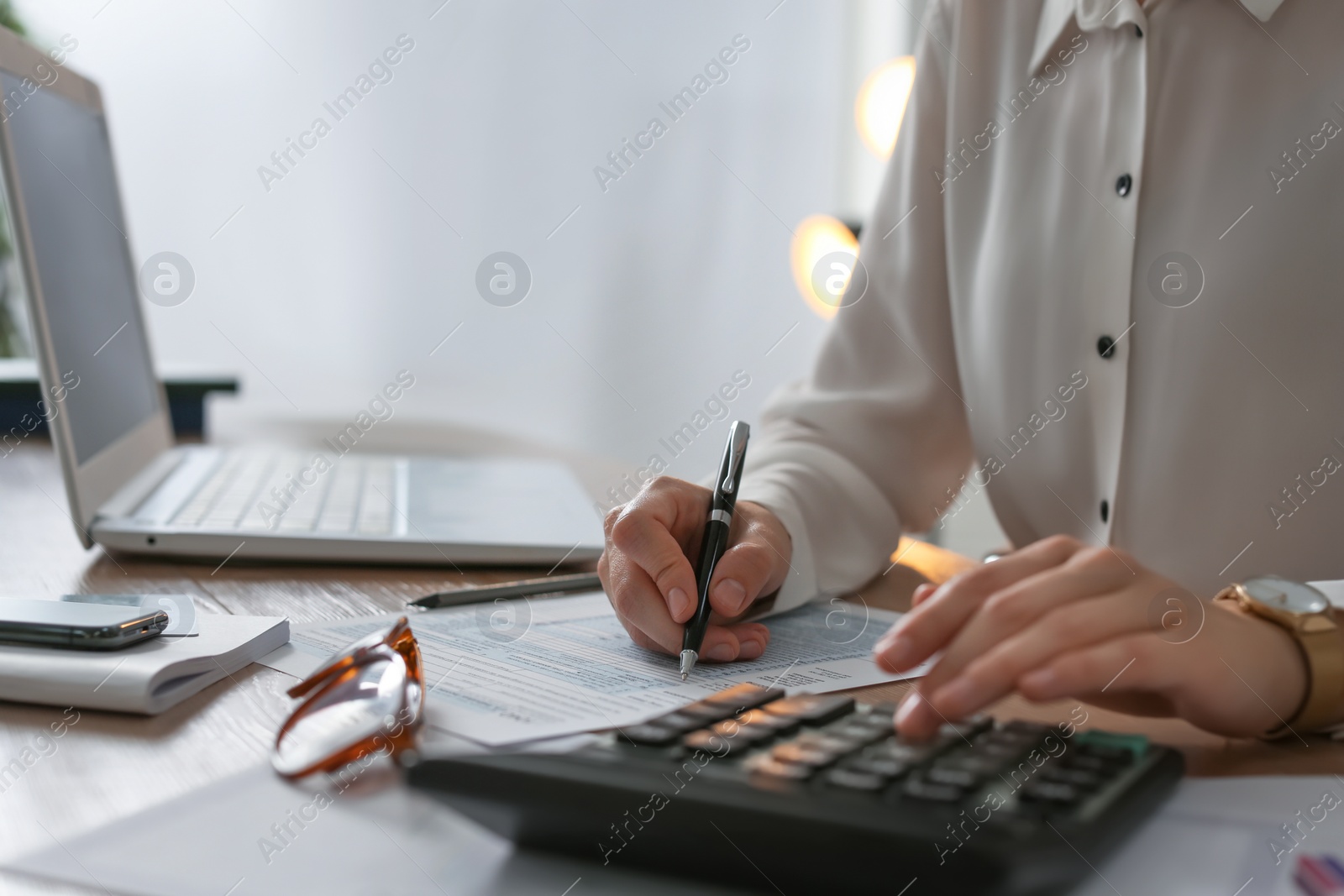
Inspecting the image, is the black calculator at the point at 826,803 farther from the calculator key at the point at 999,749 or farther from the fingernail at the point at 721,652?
the fingernail at the point at 721,652

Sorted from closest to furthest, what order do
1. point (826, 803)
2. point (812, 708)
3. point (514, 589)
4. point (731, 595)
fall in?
1. point (826, 803)
2. point (812, 708)
3. point (731, 595)
4. point (514, 589)

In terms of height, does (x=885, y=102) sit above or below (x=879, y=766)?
Result: above

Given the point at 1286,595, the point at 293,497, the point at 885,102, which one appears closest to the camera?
the point at 1286,595

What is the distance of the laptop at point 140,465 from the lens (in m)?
0.88

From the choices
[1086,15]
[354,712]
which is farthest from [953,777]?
[1086,15]

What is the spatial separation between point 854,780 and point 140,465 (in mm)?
1015

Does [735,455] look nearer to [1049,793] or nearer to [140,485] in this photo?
[1049,793]

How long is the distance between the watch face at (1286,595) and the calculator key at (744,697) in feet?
0.90

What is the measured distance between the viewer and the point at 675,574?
654 millimetres

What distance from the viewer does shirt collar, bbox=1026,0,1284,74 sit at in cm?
84

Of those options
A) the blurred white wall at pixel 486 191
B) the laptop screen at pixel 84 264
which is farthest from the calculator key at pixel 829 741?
the blurred white wall at pixel 486 191

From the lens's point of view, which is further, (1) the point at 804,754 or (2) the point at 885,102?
(2) the point at 885,102

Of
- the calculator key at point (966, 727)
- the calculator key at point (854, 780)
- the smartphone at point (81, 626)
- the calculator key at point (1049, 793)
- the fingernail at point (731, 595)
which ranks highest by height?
the smartphone at point (81, 626)

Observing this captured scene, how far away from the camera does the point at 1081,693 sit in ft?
1.49
